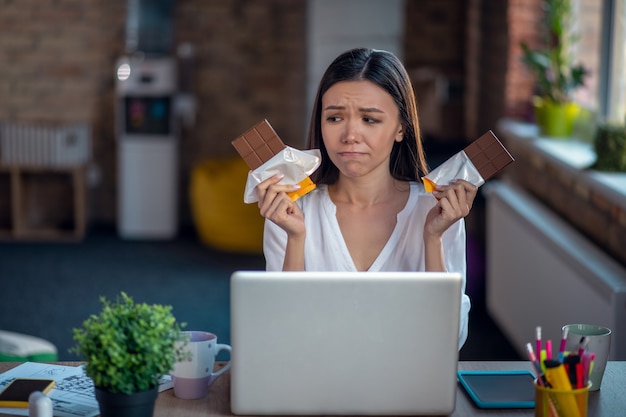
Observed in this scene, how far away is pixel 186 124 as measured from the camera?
724 centimetres

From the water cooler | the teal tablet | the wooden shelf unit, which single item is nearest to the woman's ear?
the teal tablet

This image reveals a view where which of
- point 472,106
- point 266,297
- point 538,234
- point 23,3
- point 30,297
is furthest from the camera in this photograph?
point 23,3

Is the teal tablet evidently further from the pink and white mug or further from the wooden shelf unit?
the wooden shelf unit

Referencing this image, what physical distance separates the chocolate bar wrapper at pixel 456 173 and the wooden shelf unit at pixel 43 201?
5299mm

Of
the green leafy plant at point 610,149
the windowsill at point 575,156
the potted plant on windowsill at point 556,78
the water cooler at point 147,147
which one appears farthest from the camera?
the water cooler at point 147,147

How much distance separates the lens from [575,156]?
13.8 feet

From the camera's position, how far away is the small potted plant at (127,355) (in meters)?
1.61

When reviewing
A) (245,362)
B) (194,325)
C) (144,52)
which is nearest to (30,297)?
(194,325)

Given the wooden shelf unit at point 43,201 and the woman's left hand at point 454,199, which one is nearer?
the woman's left hand at point 454,199

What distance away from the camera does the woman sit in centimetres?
221

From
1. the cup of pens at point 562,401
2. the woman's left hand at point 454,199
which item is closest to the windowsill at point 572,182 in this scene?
the woman's left hand at point 454,199

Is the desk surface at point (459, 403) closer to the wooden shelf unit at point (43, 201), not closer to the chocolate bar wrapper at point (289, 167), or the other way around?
the chocolate bar wrapper at point (289, 167)

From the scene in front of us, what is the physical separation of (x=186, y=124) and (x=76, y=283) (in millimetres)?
1857

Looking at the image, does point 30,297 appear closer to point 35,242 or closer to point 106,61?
point 35,242
